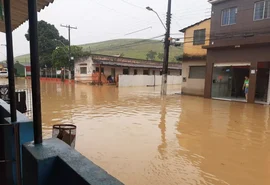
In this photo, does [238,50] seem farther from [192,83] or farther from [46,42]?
[46,42]

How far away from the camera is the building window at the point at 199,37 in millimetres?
16459

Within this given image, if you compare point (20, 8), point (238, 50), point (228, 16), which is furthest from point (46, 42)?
point (20, 8)

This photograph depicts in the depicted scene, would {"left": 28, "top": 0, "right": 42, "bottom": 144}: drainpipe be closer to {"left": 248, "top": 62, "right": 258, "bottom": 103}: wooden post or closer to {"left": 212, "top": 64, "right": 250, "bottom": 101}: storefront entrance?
{"left": 248, "top": 62, "right": 258, "bottom": 103}: wooden post

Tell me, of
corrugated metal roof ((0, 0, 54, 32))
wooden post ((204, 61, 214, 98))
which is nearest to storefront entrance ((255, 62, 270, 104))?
wooden post ((204, 61, 214, 98))

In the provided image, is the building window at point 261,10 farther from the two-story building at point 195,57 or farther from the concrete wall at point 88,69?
the concrete wall at point 88,69

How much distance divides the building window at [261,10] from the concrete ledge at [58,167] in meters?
14.0

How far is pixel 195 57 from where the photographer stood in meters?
16.8

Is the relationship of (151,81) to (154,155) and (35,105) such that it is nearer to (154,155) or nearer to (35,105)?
(154,155)

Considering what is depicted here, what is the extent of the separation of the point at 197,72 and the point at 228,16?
4.52 meters

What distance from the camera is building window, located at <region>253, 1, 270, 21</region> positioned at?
12195mm

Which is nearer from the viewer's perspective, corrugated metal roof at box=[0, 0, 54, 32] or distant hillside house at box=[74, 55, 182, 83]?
corrugated metal roof at box=[0, 0, 54, 32]

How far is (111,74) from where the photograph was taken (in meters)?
28.6

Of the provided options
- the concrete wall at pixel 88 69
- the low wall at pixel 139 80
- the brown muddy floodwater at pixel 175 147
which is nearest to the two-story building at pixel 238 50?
the brown muddy floodwater at pixel 175 147

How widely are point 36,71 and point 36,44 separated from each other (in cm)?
20
